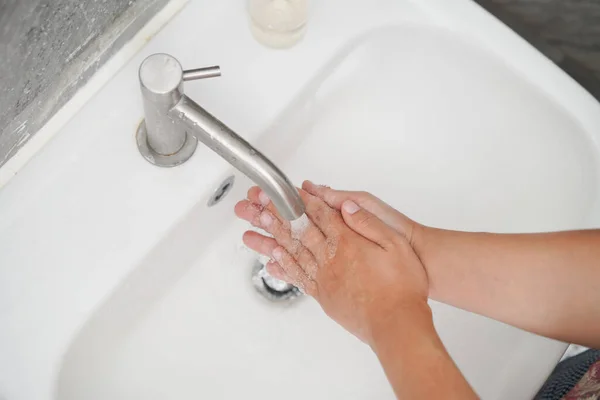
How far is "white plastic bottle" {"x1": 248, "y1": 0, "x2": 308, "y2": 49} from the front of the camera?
666 millimetres

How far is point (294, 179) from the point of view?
780 millimetres

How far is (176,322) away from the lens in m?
0.71

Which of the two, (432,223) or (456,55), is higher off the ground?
(456,55)

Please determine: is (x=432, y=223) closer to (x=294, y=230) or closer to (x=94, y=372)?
(x=294, y=230)

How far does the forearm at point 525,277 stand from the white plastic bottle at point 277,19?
26 cm

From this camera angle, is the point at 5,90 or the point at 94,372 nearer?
the point at 5,90

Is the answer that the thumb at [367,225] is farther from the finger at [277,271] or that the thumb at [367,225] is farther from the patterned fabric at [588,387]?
the patterned fabric at [588,387]

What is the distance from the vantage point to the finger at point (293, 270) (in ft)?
2.14

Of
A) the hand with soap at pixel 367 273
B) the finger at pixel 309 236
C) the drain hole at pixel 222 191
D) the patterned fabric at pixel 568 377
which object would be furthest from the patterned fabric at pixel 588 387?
the drain hole at pixel 222 191

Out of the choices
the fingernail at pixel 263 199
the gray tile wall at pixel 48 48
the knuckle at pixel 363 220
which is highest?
the knuckle at pixel 363 220

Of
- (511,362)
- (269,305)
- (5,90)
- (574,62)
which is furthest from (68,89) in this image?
(574,62)

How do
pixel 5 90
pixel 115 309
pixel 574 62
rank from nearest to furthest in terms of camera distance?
pixel 5 90
pixel 115 309
pixel 574 62

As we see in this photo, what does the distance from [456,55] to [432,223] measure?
0.67ft

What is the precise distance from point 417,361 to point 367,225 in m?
0.15
